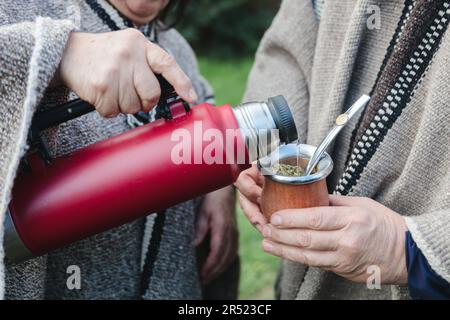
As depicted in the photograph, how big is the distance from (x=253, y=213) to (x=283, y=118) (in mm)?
302

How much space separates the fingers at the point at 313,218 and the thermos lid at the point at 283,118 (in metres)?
0.14

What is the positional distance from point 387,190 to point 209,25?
4128 mm

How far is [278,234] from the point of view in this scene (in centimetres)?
101

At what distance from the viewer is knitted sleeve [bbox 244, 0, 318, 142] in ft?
4.72

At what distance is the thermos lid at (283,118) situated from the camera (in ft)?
2.97

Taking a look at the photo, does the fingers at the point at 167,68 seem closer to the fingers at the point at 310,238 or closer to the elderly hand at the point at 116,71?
the elderly hand at the point at 116,71

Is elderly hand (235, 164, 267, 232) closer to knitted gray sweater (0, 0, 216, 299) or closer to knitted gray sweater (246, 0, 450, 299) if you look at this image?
knitted gray sweater (246, 0, 450, 299)

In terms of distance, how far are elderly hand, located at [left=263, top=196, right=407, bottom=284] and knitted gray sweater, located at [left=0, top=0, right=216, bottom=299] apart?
0.43m

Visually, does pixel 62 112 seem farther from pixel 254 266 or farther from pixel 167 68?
pixel 254 266

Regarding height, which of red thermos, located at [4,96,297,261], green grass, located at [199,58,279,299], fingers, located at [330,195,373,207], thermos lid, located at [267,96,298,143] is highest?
thermos lid, located at [267,96,298,143]

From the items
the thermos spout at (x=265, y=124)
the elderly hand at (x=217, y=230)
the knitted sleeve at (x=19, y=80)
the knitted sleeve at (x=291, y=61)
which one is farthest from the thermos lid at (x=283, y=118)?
the elderly hand at (x=217, y=230)

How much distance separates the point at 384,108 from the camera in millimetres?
1133

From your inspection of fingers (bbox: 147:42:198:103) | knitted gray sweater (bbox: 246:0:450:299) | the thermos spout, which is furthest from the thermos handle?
knitted gray sweater (bbox: 246:0:450:299)
